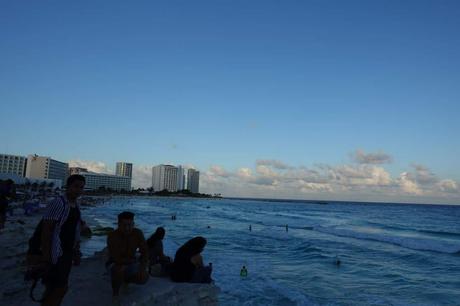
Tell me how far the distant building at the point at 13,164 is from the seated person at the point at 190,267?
589ft

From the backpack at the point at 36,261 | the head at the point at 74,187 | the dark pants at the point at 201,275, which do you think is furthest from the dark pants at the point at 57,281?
the dark pants at the point at 201,275

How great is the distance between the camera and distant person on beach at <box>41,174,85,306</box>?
502 cm

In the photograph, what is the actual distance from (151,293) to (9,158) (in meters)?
186

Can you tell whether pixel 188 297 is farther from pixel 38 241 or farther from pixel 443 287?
pixel 443 287

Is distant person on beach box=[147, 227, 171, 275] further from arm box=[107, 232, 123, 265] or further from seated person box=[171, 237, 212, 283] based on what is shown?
arm box=[107, 232, 123, 265]

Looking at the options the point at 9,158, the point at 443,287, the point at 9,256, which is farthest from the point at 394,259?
the point at 9,158

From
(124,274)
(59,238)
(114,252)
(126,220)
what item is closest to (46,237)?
(59,238)

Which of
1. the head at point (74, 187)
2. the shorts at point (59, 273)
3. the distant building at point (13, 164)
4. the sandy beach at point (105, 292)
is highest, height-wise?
the distant building at point (13, 164)

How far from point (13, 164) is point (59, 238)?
617 feet

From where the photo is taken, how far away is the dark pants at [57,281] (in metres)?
5.21

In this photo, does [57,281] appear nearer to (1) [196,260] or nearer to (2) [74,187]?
(2) [74,187]

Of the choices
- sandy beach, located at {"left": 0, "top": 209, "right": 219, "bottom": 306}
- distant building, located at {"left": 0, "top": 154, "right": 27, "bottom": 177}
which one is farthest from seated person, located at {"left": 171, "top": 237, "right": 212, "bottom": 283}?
distant building, located at {"left": 0, "top": 154, "right": 27, "bottom": 177}

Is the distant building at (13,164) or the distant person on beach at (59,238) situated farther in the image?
the distant building at (13,164)

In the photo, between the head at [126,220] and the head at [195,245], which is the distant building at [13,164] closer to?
the head at [195,245]
